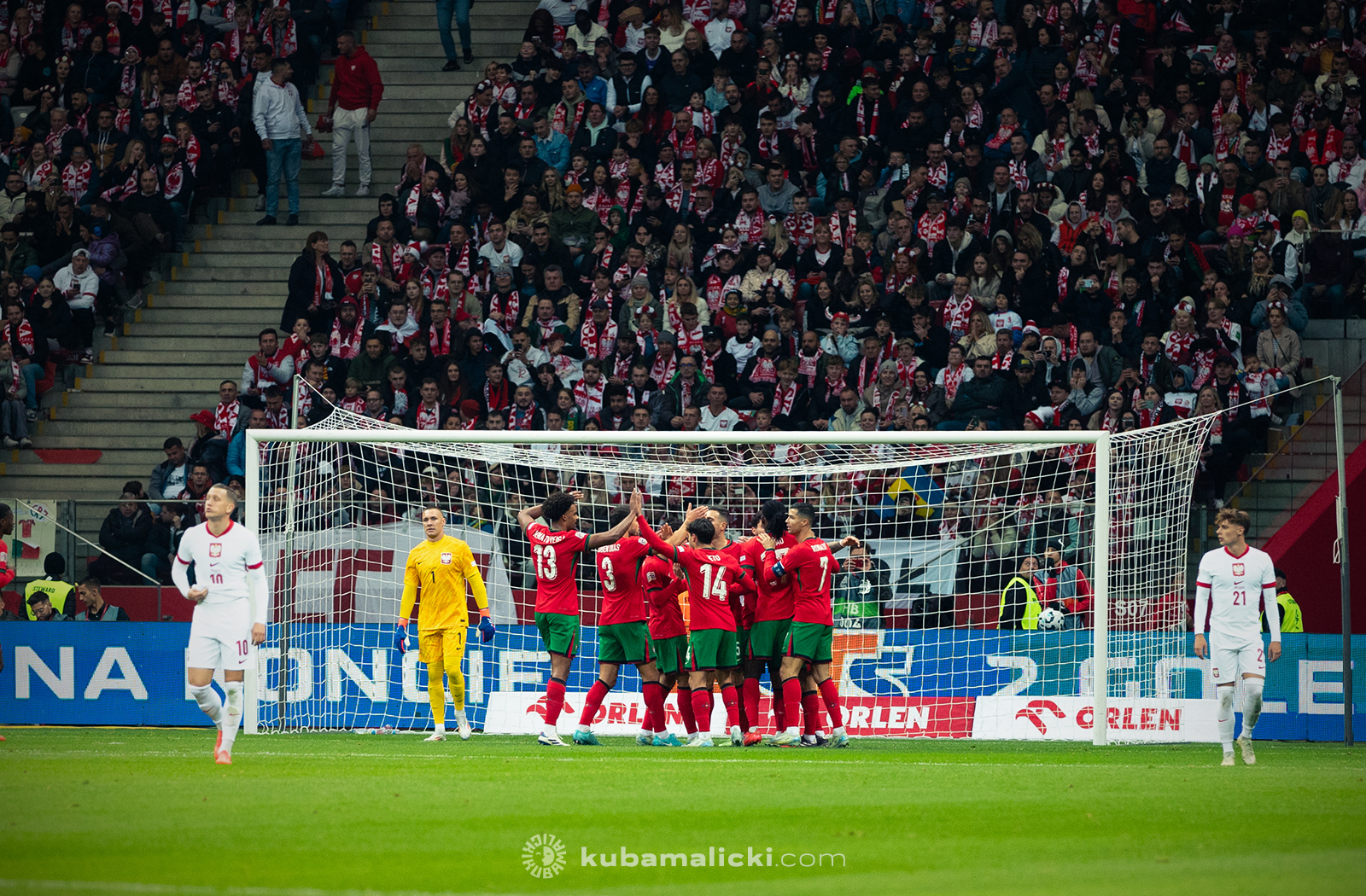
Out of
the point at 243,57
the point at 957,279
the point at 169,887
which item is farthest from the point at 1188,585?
the point at 243,57

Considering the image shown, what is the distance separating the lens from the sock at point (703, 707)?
1355 centimetres

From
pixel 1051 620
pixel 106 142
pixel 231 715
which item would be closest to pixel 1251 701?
pixel 1051 620

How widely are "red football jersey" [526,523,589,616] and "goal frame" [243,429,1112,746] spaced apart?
3.69ft

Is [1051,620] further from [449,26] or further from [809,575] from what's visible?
[449,26]

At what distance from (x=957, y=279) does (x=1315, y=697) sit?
21.6 ft

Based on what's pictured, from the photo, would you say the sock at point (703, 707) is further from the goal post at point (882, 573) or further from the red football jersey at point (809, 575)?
the goal post at point (882, 573)

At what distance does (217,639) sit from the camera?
1103cm

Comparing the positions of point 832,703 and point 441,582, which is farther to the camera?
point 441,582

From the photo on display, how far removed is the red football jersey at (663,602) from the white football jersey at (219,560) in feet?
11.6

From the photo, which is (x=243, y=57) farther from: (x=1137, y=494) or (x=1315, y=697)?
(x=1315, y=697)

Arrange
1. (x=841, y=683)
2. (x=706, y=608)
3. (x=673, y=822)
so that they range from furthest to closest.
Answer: (x=841, y=683) < (x=706, y=608) < (x=673, y=822)

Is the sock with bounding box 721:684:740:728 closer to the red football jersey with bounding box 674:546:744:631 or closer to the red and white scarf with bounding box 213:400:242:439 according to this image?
the red football jersey with bounding box 674:546:744:631

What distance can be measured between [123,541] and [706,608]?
768cm

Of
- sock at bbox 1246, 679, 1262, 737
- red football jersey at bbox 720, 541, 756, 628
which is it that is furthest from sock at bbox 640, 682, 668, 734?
sock at bbox 1246, 679, 1262, 737
